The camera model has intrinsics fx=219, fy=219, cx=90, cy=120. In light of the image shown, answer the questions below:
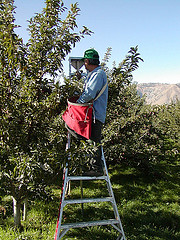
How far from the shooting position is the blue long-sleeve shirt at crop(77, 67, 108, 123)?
2760 mm

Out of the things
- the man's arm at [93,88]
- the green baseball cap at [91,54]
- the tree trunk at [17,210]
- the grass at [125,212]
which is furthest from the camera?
the grass at [125,212]

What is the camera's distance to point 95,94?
277cm

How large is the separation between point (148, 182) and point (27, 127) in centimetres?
438

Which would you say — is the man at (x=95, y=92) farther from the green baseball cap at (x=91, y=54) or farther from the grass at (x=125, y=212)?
the grass at (x=125, y=212)

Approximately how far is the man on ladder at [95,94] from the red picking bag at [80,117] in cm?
9

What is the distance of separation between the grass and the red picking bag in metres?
1.30

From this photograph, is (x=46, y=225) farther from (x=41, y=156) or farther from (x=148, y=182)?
(x=148, y=182)

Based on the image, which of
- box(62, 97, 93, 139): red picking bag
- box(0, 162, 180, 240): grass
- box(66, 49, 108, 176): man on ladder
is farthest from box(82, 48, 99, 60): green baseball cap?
box(0, 162, 180, 240): grass

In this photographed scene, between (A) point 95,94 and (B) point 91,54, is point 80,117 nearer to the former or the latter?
(A) point 95,94

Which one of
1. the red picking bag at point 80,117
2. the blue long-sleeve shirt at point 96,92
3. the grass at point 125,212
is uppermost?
the blue long-sleeve shirt at point 96,92

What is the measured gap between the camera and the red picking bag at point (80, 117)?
276 centimetres

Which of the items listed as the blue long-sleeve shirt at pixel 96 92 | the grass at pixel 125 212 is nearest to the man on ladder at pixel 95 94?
the blue long-sleeve shirt at pixel 96 92

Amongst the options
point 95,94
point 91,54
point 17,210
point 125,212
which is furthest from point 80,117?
point 125,212

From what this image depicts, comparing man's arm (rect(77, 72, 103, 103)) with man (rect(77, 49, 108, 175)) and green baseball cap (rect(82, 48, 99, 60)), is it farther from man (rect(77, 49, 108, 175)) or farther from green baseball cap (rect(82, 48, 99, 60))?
green baseball cap (rect(82, 48, 99, 60))
